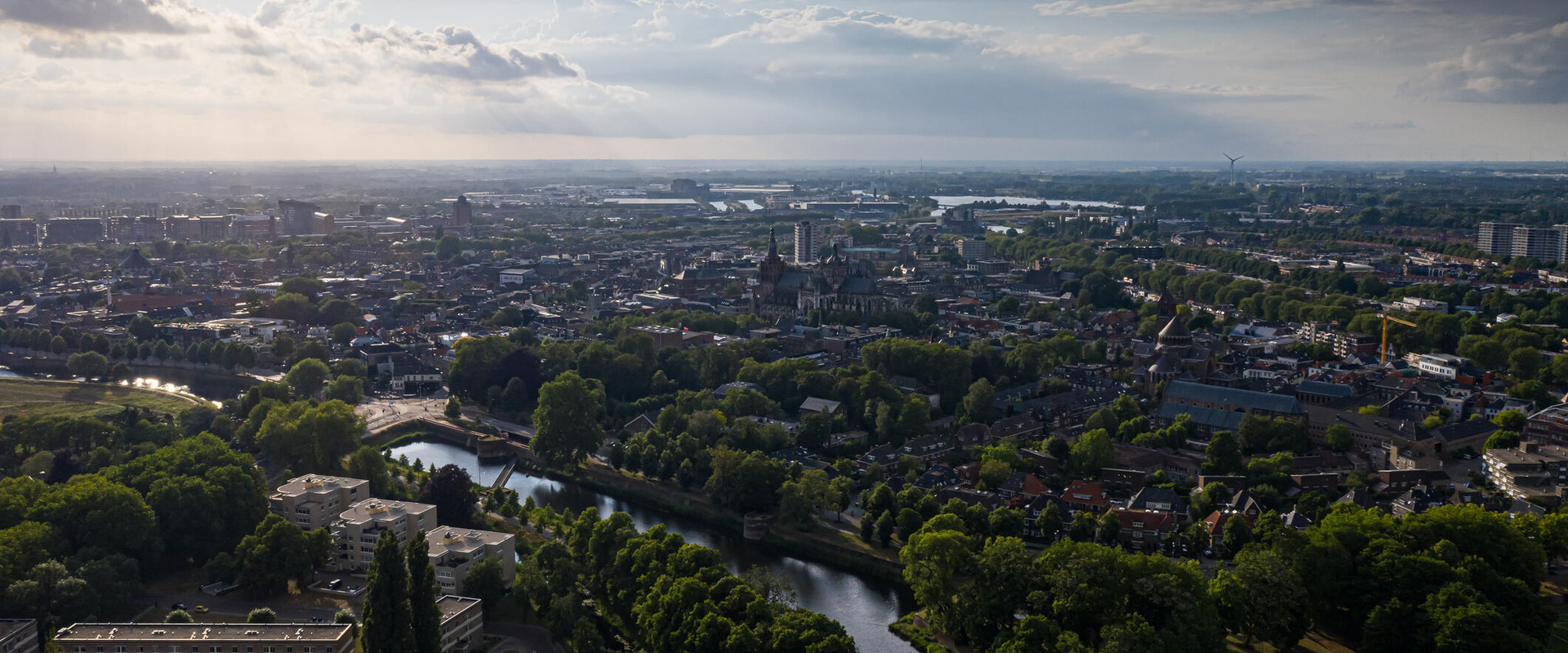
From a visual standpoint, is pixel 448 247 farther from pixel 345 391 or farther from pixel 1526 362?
pixel 1526 362

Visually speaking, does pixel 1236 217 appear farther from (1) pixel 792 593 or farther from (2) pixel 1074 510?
(1) pixel 792 593

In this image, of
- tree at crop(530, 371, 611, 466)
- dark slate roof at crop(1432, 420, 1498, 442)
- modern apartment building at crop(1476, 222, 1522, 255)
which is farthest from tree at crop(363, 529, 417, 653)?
modern apartment building at crop(1476, 222, 1522, 255)

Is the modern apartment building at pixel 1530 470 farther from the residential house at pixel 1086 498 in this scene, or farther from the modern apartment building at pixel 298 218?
the modern apartment building at pixel 298 218

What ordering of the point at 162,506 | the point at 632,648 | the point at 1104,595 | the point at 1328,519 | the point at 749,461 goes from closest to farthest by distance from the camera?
the point at 1104,595, the point at 632,648, the point at 1328,519, the point at 162,506, the point at 749,461

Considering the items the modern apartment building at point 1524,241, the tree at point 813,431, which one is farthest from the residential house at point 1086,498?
the modern apartment building at point 1524,241

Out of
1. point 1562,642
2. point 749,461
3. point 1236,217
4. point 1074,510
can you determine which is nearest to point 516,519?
point 749,461

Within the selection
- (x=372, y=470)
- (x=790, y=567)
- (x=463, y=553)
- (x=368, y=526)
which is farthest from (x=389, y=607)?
(x=372, y=470)
